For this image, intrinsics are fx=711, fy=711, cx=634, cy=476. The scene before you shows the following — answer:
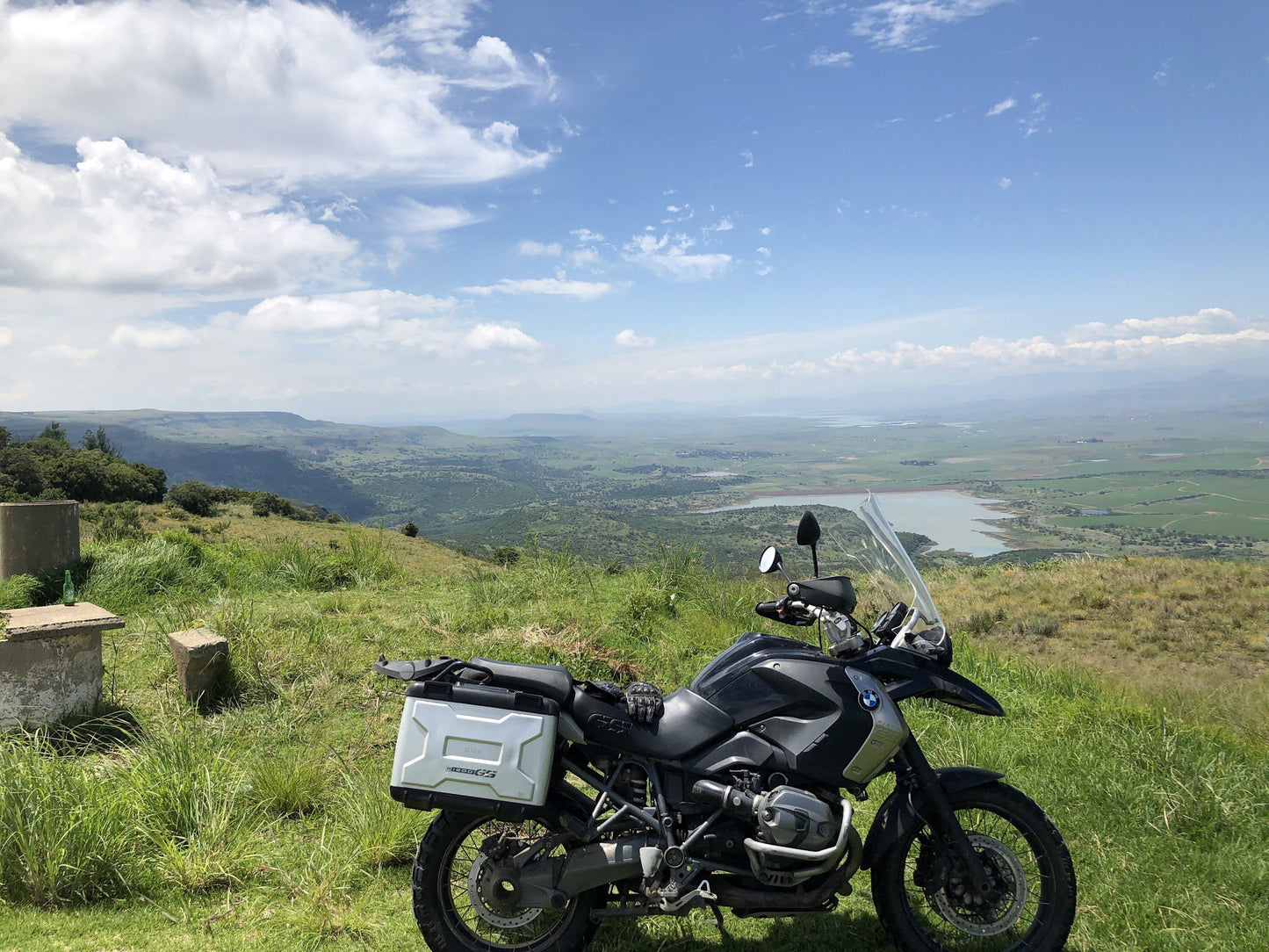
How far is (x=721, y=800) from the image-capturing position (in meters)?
2.63

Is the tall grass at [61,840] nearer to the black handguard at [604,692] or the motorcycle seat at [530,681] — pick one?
the motorcycle seat at [530,681]

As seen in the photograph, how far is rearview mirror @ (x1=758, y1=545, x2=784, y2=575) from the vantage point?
2881 mm

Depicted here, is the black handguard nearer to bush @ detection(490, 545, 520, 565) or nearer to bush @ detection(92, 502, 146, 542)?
bush @ detection(490, 545, 520, 565)

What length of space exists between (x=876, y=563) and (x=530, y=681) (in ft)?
5.40

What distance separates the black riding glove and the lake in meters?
1.28

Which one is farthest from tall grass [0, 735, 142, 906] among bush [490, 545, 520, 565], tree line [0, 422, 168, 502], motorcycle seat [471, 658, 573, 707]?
tree line [0, 422, 168, 502]

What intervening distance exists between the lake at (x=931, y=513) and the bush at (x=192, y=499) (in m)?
17.0

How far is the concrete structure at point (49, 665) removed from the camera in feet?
15.0

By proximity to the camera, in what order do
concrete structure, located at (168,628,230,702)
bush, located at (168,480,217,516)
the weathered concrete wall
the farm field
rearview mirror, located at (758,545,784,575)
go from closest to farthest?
rearview mirror, located at (758,545,784,575), the weathered concrete wall, concrete structure, located at (168,628,230,702), bush, located at (168,480,217,516), the farm field

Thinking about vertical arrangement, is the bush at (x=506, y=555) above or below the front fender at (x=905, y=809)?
below

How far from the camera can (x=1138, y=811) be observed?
4047mm

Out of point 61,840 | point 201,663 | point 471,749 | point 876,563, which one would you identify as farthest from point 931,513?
point 61,840

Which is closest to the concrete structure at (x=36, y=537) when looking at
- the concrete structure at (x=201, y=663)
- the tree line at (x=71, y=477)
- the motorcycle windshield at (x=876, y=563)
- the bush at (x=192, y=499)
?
the concrete structure at (x=201, y=663)

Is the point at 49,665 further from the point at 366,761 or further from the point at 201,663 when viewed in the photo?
the point at 366,761
